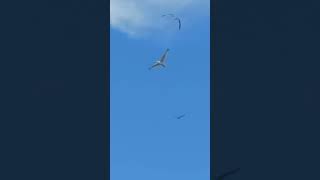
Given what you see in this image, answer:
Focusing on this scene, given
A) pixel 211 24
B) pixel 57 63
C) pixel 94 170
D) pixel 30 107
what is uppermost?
pixel 211 24

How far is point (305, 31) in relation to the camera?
23828 millimetres

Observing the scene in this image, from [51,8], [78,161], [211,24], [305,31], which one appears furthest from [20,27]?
[305,31]

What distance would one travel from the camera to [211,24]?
24.1 m

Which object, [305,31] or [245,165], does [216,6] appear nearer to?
[305,31]

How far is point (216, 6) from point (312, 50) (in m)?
3.87

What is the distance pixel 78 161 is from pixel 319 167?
8.67 meters

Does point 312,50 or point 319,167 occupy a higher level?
point 312,50

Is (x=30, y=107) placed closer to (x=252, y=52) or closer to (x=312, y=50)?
(x=252, y=52)

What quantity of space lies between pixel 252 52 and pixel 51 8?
301 inches

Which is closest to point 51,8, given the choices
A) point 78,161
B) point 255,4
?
point 78,161

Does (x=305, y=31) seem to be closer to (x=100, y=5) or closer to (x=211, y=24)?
(x=211, y=24)

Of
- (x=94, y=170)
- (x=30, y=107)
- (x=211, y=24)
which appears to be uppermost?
(x=211, y=24)

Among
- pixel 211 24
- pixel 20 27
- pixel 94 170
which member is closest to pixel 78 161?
pixel 94 170

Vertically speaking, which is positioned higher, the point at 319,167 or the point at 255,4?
the point at 255,4
